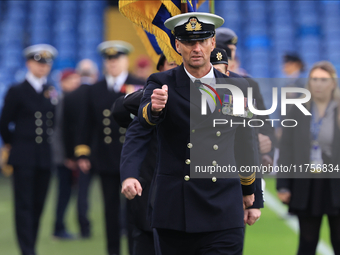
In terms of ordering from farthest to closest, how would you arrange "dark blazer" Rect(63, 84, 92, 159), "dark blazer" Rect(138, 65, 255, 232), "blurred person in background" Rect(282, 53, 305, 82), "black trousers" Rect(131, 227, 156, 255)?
1. "blurred person in background" Rect(282, 53, 305, 82)
2. "dark blazer" Rect(63, 84, 92, 159)
3. "black trousers" Rect(131, 227, 156, 255)
4. "dark blazer" Rect(138, 65, 255, 232)

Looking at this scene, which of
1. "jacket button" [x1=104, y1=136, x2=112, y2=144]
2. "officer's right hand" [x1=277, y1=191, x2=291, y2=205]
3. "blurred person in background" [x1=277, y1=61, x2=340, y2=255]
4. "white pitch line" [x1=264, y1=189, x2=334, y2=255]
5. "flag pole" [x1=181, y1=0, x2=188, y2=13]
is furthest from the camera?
"white pitch line" [x1=264, y1=189, x2=334, y2=255]

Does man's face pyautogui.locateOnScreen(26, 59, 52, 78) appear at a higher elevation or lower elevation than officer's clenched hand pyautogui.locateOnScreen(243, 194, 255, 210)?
higher

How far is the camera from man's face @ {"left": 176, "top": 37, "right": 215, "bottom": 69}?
2514 millimetres

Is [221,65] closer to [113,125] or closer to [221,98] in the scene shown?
[221,98]

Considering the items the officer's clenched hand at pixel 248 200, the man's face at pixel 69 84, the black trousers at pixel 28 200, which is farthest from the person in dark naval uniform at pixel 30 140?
the officer's clenched hand at pixel 248 200

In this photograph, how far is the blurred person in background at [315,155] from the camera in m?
3.92

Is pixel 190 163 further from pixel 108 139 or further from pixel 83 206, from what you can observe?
pixel 83 206

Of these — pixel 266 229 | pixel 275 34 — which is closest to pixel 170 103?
pixel 266 229

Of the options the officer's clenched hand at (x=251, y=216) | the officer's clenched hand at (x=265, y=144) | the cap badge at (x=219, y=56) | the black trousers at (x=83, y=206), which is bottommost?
the black trousers at (x=83, y=206)

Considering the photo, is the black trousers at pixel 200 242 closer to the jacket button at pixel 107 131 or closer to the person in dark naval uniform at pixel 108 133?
the person in dark naval uniform at pixel 108 133

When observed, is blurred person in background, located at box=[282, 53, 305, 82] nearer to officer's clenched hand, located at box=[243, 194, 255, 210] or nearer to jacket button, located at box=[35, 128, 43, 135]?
jacket button, located at box=[35, 128, 43, 135]

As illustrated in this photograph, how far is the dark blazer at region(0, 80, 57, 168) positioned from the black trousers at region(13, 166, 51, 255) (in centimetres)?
11

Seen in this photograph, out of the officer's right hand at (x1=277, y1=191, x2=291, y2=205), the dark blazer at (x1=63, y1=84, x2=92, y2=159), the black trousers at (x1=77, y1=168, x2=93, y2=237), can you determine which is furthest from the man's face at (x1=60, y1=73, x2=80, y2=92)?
the officer's right hand at (x1=277, y1=191, x2=291, y2=205)

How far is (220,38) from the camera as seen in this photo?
3646mm
